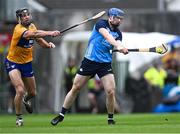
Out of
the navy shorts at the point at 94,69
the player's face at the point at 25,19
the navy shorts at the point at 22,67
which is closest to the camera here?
the navy shorts at the point at 94,69

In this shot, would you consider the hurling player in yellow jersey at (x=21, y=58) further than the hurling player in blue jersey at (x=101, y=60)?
Yes

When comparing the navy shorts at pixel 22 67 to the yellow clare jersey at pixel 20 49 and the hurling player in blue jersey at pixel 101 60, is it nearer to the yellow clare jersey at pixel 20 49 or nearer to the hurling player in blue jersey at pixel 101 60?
the yellow clare jersey at pixel 20 49

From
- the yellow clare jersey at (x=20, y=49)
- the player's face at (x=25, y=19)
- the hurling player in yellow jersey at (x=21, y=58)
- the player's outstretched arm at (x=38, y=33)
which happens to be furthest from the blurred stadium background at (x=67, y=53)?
the player's outstretched arm at (x=38, y=33)

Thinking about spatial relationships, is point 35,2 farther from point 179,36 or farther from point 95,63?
point 95,63

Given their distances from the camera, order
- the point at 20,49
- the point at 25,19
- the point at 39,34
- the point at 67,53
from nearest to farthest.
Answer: the point at 39,34
the point at 25,19
the point at 20,49
the point at 67,53

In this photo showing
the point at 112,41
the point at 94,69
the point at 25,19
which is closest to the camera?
the point at 112,41

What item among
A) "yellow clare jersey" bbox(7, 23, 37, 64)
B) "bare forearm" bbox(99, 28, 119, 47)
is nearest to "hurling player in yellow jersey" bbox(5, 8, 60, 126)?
"yellow clare jersey" bbox(7, 23, 37, 64)

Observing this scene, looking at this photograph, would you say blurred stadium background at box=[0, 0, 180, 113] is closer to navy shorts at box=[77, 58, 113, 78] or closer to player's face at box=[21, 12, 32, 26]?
player's face at box=[21, 12, 32, 26]

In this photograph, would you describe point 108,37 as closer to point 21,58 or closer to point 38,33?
point 38,33

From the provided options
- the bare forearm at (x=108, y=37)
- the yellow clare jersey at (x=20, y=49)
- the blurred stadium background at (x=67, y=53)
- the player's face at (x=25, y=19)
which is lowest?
the blurred stadium background at (x=67, y=53)

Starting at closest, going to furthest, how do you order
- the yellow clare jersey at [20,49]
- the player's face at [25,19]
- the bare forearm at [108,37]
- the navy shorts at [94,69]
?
the bare forearm at [108,37], the navy shorts at [94,69], the player's face at [25,19], the yellow clare jersey at [20,49]

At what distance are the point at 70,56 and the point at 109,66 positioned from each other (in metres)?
14.5

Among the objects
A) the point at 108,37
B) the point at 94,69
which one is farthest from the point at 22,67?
the point at 108,37

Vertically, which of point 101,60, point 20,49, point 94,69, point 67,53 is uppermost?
point 20,49
